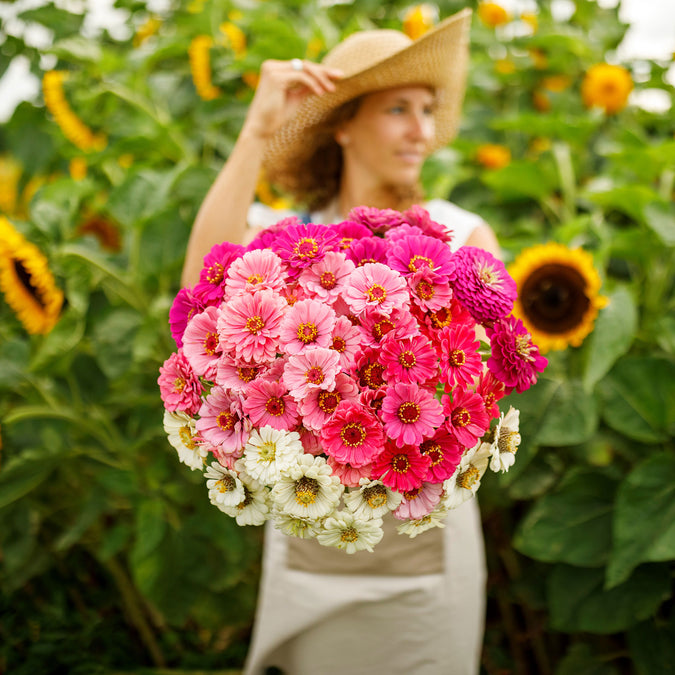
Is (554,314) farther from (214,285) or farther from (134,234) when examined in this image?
(134,234)

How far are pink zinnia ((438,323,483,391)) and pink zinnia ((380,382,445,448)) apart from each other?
5 centimetres

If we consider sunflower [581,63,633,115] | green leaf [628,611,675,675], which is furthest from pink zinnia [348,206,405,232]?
sunflower [581,63,633,115]

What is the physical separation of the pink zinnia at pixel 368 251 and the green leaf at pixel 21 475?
117 cm

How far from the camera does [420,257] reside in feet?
2.56

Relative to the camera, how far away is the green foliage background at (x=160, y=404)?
1.41 m

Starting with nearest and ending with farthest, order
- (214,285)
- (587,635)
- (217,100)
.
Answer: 1. (214,285)
2. (587,635)
3. (217,100)

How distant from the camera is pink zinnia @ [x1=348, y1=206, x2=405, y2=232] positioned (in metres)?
0.91

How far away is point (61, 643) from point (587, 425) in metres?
1.58

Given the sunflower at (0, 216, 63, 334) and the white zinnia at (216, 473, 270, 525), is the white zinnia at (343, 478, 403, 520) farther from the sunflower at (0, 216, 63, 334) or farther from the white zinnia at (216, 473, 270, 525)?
the sunflower at (0, 216, 63, 334)

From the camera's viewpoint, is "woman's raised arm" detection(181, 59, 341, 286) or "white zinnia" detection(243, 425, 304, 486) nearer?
"white zinnia" detection(243, 425, 304, 486)

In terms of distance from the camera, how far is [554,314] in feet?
4.59

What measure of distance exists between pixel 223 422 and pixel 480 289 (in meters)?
0.37

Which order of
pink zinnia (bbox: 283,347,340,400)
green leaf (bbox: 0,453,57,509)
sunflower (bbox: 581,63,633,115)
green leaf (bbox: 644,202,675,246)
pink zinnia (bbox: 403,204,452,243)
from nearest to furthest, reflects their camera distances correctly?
pink zinnia (bbox: 283,347,340,400) < pink zinnia (bbox: 403,204,452,243) < green leaf (bbox: 644,202,675,246) < green leaf (bbox: 0,453,57,509) < sunflower (bbox: 581,63,633,115)

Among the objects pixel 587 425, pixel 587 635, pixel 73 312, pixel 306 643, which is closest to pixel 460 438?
pixel 587 425
